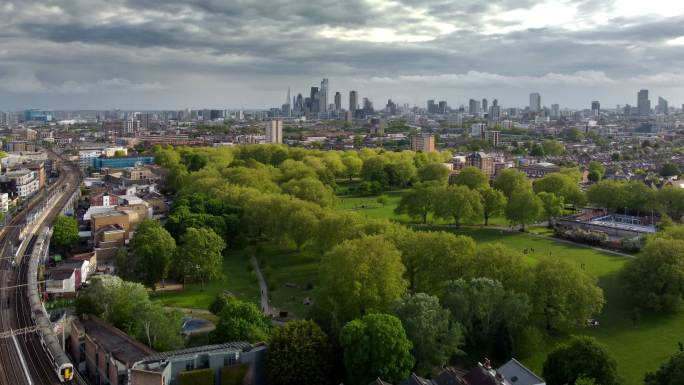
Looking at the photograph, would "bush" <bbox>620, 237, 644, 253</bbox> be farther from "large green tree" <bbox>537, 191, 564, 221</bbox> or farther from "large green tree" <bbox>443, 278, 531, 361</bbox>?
"large green tree" <bbox>443, 278, 531, 361</bbox>

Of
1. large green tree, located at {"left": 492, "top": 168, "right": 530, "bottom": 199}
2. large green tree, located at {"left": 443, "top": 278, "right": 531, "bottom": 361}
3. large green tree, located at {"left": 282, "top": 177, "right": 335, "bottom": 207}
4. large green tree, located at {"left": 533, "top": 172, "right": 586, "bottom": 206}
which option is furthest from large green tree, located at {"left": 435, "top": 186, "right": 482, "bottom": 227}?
large green tree, located at {"left": 443, "top": 278, "right": 531, "bottom": 361}

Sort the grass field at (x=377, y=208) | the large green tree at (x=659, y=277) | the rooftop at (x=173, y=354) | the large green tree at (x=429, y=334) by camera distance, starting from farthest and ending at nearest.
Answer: the grass field at (x=377, y=208) < the large green tree at (x=659, y=277) < the large green tree at (x=429, y=334) < the rooftop at (x=173, y=354)

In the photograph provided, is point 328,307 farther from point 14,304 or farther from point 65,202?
point 65,202

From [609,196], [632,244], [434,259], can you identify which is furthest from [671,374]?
[609,196]

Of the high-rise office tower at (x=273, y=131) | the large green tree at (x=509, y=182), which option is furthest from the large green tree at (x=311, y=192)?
the high-rise office tower at (x=273, y=131)

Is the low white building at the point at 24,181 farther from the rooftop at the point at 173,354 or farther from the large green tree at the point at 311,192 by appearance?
the rooftop at the point at 173,354

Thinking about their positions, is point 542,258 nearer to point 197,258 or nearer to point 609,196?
point 197,258
